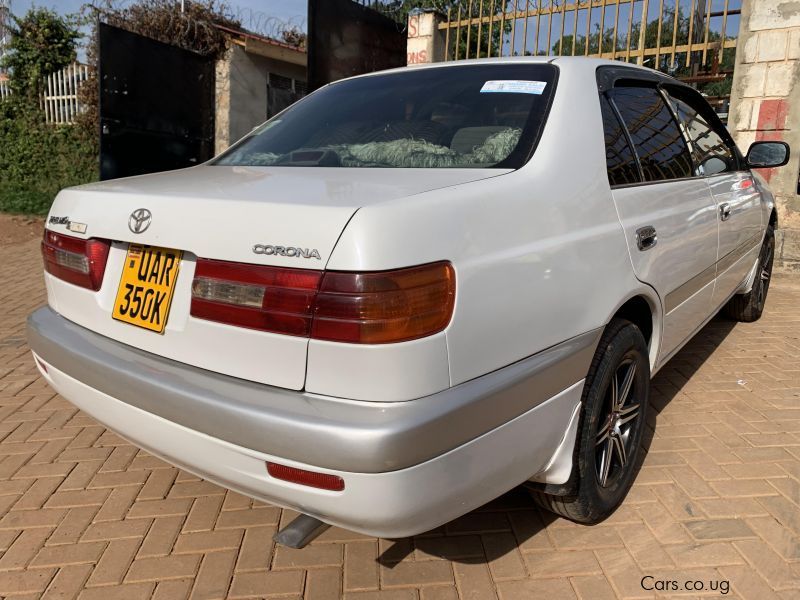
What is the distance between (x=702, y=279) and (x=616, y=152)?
1.13m

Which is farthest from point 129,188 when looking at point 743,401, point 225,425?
point 743,401

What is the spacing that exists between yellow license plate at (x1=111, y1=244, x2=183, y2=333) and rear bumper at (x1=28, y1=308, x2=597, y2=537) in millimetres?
109

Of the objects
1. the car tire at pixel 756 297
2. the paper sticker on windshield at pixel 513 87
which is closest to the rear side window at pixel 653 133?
the paper sticker on windshield at pixel 513 87

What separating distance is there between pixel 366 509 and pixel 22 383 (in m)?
3.13

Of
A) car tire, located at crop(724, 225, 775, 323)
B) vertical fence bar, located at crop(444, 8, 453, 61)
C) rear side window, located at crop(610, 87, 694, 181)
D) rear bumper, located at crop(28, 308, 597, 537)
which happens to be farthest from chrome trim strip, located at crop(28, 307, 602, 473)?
vertical fence bar, located at crop(444, 8, 453, 61)

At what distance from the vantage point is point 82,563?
86.7 inches

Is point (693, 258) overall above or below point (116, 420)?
above

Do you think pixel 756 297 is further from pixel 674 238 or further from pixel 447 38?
pixel 447 38

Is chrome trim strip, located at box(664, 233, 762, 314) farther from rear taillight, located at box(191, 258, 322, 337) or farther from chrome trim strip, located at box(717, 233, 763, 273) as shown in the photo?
rear taillight, located at box(191, 258, 322, 337)

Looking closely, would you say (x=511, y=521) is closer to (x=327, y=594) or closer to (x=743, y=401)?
(x=327, y=594)

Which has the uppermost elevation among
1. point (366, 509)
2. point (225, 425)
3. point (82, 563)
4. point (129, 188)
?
point (129, 188)

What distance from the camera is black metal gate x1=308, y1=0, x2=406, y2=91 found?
7.45m

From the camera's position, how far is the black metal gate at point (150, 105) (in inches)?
283

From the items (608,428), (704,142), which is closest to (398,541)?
(608,428)
